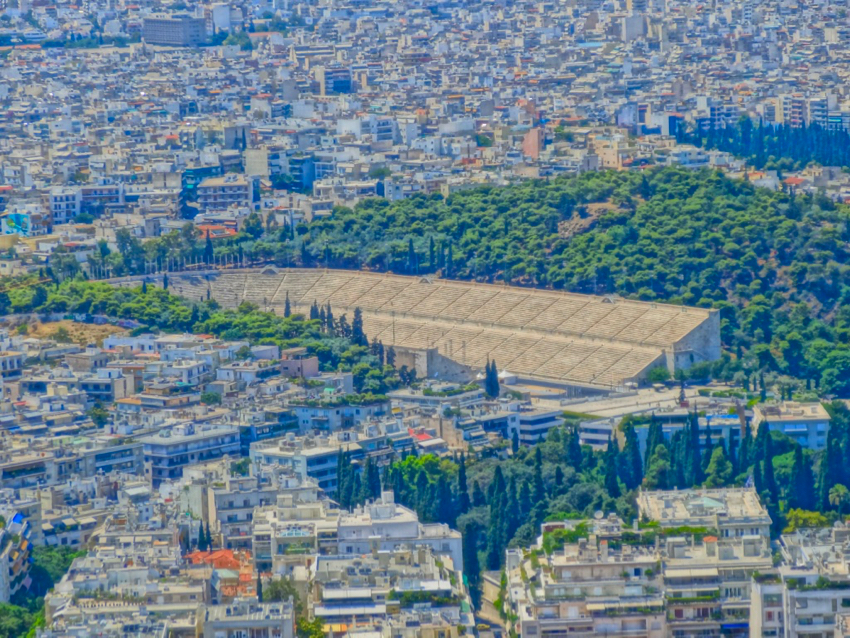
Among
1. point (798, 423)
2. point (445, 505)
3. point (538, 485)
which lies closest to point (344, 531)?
point (445, 505)

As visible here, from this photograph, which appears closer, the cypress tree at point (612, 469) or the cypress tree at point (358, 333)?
the cypress tree at point (612, 469)

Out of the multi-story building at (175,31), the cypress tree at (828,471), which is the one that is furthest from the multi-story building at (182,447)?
the multi-story building at (175,31)

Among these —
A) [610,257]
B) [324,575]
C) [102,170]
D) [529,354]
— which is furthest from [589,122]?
[324,575]

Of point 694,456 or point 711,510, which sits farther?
point 694,456

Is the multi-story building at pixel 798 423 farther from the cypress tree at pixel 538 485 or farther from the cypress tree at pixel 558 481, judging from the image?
the cypress tree at pixel 538 485

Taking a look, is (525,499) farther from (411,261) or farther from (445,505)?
(411,261)

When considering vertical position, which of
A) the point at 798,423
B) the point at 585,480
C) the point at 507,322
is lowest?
the point at 507,322
